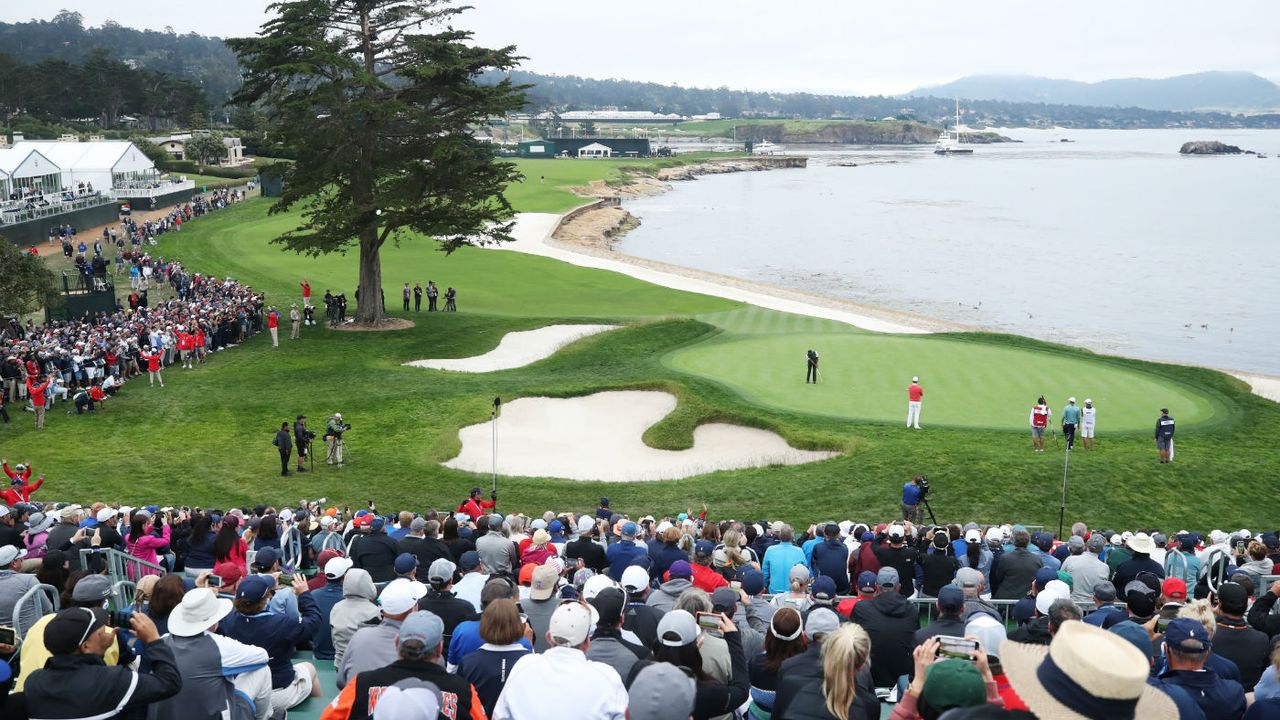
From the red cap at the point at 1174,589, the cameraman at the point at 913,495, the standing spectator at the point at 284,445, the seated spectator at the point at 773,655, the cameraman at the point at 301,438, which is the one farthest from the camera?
the cameraman at the point at 301,438

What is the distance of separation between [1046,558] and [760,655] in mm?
6148

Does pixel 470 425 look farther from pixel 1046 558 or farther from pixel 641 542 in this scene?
pixel 1046 558

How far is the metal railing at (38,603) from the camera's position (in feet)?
29.7

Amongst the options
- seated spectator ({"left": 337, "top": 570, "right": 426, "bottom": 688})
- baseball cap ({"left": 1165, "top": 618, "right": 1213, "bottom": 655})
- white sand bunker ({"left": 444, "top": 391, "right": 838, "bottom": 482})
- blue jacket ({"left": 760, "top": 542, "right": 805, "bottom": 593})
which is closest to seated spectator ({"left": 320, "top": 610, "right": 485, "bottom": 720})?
seated spectator ({"left": 337, "top": 570, "right": 426, "bottom": 688})

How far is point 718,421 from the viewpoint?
86.2 ft

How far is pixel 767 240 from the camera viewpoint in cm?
9756

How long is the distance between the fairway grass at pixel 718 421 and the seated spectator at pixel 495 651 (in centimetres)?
1305

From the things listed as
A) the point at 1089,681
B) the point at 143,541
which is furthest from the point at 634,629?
the point at 143,541

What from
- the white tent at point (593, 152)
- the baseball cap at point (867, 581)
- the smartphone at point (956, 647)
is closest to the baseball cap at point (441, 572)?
the baseball cap at point (867, 581)

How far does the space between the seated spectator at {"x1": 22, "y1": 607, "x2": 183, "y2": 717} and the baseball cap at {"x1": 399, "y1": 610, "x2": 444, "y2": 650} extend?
1401 mm

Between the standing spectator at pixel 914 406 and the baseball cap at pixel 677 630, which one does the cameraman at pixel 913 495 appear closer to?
the standing spectator at pixel 914 406

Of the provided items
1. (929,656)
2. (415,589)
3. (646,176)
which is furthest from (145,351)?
(646,176)

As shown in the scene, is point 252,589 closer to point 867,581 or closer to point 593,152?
point 867,581

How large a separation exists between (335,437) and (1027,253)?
80.9 m
